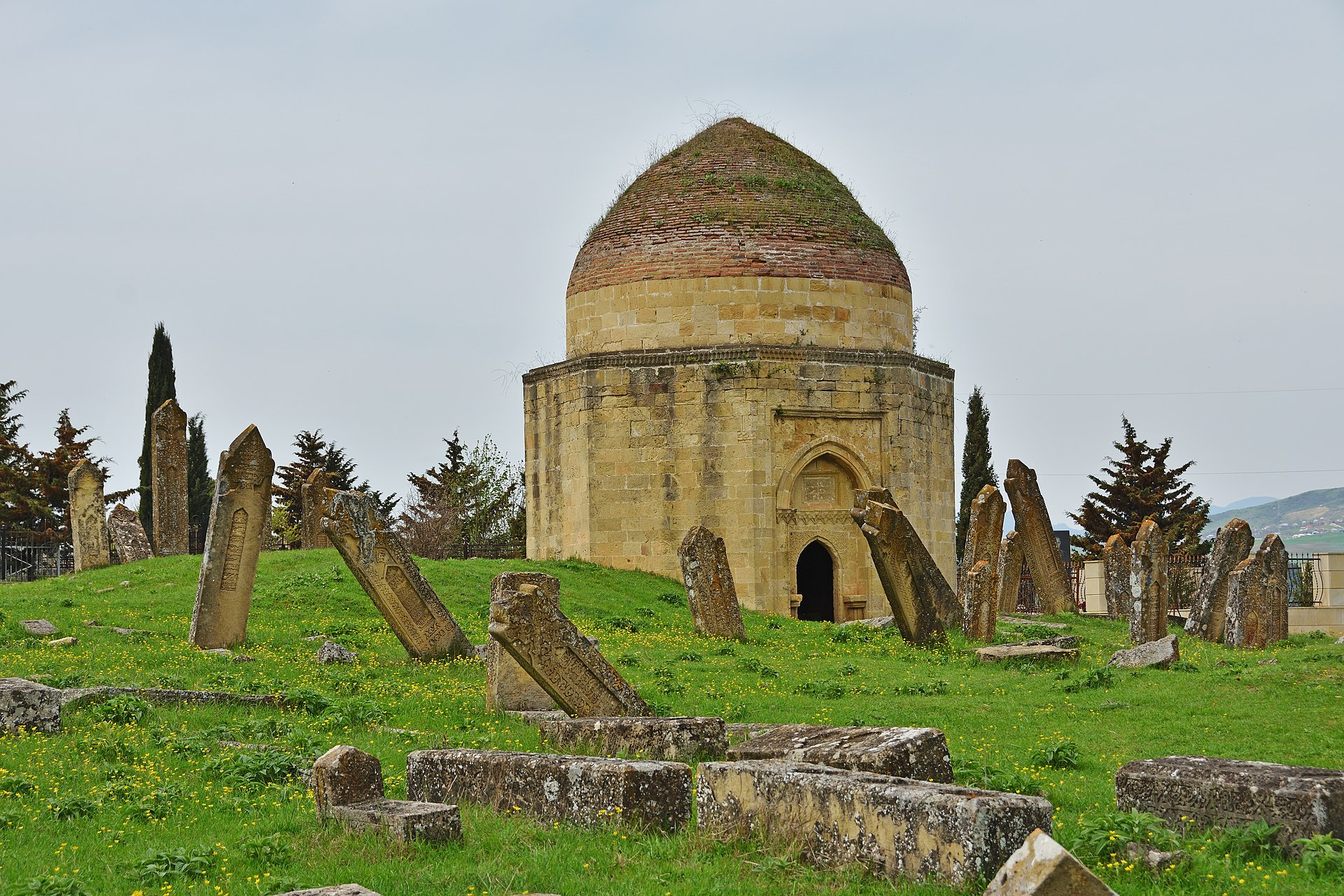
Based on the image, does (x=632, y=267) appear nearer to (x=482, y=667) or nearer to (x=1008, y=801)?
(x=482, y=667)

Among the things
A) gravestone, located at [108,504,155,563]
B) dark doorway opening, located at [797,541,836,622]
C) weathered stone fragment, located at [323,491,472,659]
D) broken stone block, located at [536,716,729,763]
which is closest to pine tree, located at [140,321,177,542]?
gravestone, located at [108,504,155,563]

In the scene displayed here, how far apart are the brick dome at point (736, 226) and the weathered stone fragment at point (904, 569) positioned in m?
9.93

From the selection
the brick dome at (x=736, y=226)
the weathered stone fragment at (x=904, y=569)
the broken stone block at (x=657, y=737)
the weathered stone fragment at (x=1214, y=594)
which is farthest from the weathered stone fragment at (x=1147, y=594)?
the broken stone block at (x=657, y=737)

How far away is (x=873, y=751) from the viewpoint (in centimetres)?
878

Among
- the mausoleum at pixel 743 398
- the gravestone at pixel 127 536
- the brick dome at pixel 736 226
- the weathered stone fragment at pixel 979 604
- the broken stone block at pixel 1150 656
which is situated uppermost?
the brick dome at pixel 736 226

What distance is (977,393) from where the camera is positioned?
161ft

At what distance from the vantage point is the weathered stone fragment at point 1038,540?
2628cm

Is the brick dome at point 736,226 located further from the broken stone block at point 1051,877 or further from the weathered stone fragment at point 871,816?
the broken stone block at point 1051,877

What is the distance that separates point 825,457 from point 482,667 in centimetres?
1376

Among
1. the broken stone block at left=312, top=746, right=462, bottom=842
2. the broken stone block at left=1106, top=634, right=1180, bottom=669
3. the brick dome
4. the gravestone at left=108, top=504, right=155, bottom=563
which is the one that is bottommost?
the broken stone block at left=312, top=746, right=462, bottom=842

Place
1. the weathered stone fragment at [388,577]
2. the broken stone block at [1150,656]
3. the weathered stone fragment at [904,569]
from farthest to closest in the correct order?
the weathered stone fragment at [904,569] → the weathered stone fragment at [388,577] → the broken stone block at [1150,656]

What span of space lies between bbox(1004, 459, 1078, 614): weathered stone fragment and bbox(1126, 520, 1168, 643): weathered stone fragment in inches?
224

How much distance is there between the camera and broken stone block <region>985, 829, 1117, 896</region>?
553cm

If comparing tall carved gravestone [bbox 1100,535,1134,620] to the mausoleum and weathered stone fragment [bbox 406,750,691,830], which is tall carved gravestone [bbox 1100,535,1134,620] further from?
weathered stone fragment [bbox 406,750,691,830]
